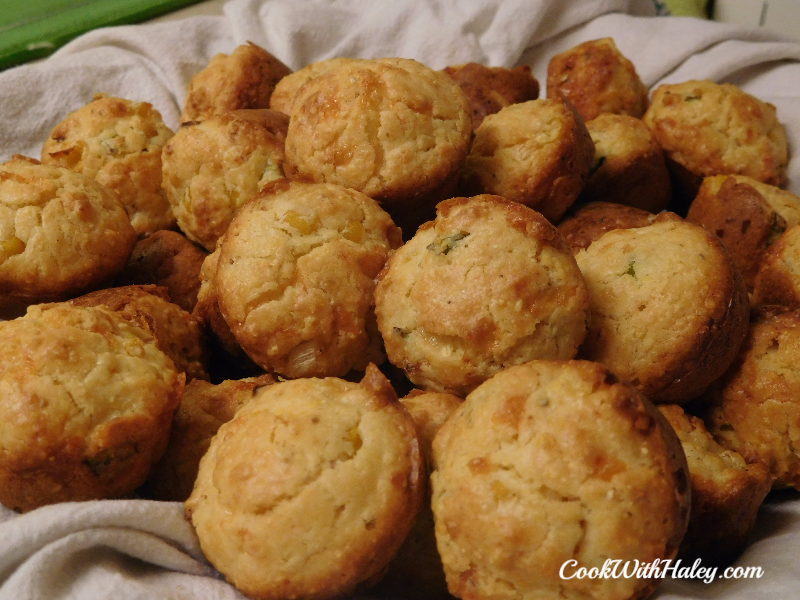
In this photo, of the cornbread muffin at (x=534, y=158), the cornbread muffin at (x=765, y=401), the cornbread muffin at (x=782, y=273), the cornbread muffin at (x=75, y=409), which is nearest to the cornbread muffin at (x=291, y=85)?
the cornbread muffin at (x=534, y=158)

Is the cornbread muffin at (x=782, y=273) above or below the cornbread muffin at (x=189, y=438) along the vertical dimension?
above

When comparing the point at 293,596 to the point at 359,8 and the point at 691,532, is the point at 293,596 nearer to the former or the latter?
the point at 691,532

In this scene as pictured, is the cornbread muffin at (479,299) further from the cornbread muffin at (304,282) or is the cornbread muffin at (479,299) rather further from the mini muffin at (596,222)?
the mini muffin at (596,222)

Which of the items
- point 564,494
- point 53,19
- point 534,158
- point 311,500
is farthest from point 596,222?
point 53,19

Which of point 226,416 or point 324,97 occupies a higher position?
point 324,97

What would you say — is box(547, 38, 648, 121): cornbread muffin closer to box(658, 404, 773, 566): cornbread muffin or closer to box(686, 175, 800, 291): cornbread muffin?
box(686, 175, 800, 291): cornbread muffin

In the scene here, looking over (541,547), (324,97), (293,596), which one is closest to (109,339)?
(293,596)
